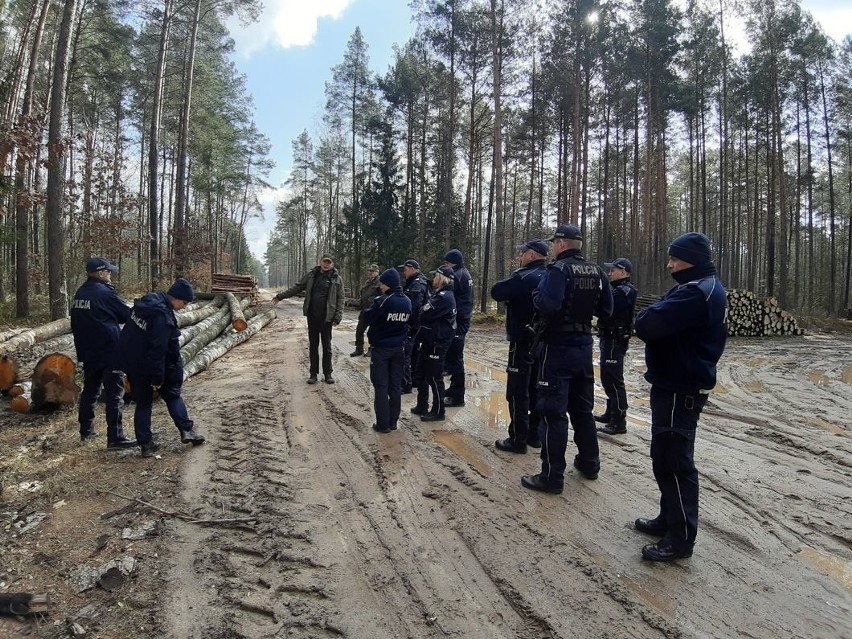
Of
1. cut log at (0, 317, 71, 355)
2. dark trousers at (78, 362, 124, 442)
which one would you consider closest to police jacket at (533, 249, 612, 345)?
dark trousers at (78, 362, 124, 442)

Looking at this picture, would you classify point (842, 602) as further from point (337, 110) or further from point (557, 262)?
point (337, 110)

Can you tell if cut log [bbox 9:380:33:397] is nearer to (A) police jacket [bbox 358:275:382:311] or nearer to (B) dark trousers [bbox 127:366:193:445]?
(B) dark trousers [bbox 127:366:193:445]

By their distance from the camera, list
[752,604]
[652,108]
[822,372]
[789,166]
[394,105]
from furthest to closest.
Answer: [789,166] < [394,105] < [652,108] < [822,372] < [752,604]

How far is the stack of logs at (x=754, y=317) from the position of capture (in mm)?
17938

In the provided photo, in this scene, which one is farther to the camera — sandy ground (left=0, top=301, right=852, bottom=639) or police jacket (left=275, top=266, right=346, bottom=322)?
police jacket (left=275, top=266, right=346, bottom=322)

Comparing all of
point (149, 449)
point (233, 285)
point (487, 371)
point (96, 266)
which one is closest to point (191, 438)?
point (149, 449)

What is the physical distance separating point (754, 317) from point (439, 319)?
669 inches

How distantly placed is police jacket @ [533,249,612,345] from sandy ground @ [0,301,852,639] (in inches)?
56.4

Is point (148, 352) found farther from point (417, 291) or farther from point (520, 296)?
point (520, 296)

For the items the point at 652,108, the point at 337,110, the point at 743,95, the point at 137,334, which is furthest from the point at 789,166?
the point at 137,334

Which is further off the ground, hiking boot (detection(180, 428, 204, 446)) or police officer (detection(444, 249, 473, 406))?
police officer (detection(444, 249, 473, 406))

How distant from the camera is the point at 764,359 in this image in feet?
42.0

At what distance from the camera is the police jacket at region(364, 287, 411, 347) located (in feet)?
19.6

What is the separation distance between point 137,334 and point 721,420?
7538 millimetres
